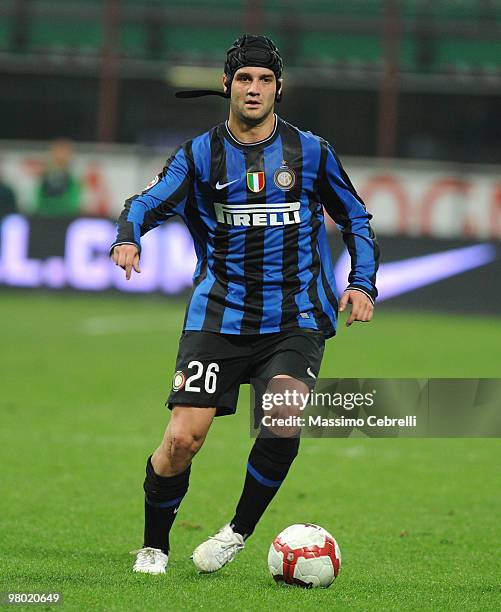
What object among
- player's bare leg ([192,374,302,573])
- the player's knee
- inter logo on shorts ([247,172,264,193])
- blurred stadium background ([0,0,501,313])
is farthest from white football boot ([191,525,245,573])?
blurred stadium background ([0,0,501,313])

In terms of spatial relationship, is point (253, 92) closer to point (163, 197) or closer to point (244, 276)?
point (163, 197)

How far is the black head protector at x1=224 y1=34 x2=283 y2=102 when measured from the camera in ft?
16.6

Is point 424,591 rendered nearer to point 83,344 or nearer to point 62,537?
point 62,537

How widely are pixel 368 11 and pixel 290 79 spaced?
79.8 inches

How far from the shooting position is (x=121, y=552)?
18.3ft

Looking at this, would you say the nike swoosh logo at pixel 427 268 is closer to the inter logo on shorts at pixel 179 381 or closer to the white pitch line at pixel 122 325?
the white pitch line at pixel 122 325

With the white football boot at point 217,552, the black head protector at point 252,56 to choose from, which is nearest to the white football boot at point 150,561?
the white football boot at point 217,552

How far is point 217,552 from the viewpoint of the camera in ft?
16.7

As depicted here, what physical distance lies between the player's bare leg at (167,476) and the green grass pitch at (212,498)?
88 millimetres

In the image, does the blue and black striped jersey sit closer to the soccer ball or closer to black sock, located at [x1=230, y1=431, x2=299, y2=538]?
black sock, located at [x1=230, y1=431, x2=299, y2=538]

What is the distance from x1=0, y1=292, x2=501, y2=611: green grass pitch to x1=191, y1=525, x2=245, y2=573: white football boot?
0.06 meters

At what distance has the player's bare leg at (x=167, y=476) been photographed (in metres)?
5.04

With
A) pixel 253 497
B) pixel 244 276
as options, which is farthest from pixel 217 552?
pixel 244 276

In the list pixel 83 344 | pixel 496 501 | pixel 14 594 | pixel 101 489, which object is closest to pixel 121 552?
pixel 14 594
